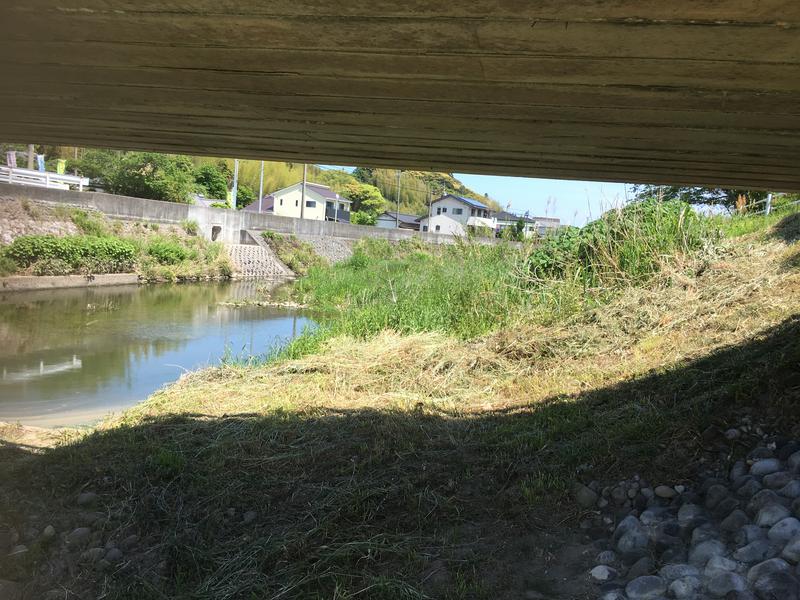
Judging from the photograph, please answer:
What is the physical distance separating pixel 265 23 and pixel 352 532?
108 inches

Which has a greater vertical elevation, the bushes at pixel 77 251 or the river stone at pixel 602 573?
the bushes at pixel 77 251

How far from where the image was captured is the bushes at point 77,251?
22.3m

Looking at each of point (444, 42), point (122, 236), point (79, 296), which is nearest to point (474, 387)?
point (444, 42)

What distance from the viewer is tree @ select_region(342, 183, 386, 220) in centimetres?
8000

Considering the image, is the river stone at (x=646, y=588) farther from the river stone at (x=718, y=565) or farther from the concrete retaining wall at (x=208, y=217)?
the concrete retaining wall at (x=208, y=217)

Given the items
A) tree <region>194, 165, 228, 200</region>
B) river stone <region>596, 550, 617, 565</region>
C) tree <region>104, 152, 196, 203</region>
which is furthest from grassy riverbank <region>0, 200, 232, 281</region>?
tree <region>194, 165, 228, 200</region>

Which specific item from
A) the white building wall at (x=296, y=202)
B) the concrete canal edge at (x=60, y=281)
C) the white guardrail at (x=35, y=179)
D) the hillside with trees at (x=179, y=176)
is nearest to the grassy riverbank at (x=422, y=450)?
the hillside with trees at (x=179, y=176)

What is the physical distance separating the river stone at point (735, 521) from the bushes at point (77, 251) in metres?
24.7

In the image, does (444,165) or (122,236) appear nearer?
(444,165)

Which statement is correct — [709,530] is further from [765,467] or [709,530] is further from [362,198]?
[362,198]

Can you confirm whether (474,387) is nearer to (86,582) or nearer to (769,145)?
(769,145)

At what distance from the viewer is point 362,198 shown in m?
80.0

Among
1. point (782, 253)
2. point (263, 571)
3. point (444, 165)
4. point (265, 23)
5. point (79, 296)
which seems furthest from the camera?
point (79, 296)

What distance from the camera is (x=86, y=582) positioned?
326 centimetres
